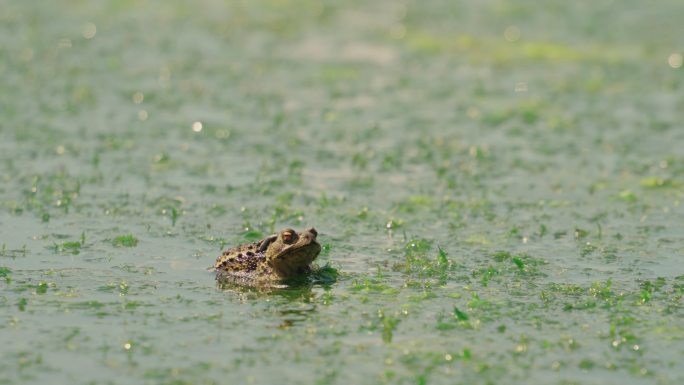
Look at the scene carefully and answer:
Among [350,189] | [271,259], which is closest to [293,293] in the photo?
[271,259]

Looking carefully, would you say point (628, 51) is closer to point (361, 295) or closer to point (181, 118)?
point (181, 118)

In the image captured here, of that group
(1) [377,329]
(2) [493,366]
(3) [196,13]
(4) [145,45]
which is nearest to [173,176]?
(1) [377,329]

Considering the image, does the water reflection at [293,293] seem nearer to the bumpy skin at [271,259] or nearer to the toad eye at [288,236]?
the bumpy skin at [271,259]

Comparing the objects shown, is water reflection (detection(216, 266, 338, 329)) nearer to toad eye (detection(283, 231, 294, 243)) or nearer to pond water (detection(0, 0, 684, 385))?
pond water (detection(0, 0, 684, 385))

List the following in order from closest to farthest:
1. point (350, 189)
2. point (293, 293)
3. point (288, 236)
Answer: point (293, 293)
point (288, 236)
point (350, 189)

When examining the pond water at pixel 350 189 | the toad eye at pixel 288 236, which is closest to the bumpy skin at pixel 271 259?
the toad eye at pixel 288 236

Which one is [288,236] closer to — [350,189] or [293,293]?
[293,293]
